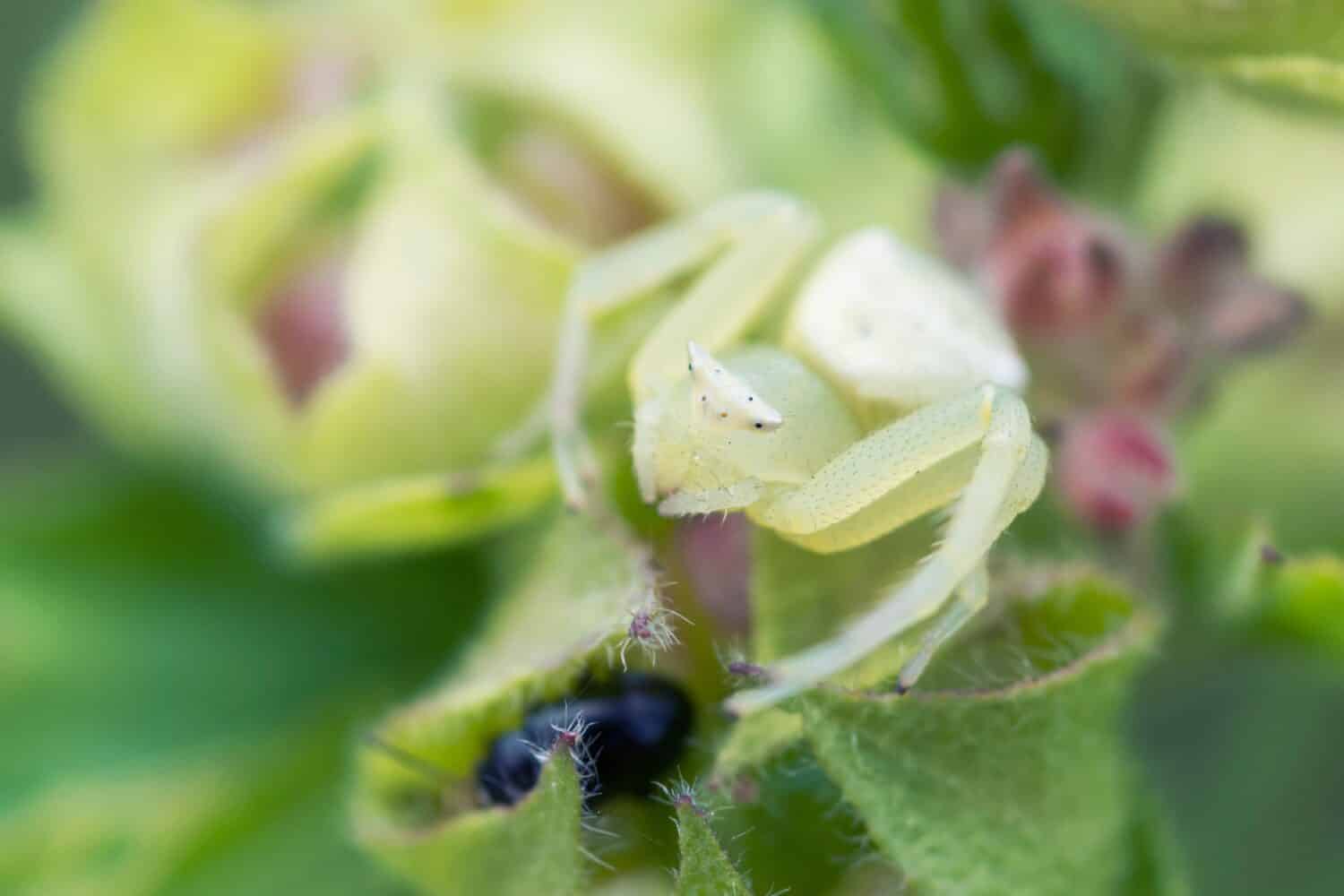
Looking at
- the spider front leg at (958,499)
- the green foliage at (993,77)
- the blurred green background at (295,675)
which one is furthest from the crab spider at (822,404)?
the blurred green background at (295,675)

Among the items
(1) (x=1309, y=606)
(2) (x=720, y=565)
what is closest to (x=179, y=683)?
(2) (x=720, y=565)

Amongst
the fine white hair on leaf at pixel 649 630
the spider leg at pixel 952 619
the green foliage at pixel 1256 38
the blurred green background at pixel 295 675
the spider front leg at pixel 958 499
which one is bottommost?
the blurred green background at pixel 295 675

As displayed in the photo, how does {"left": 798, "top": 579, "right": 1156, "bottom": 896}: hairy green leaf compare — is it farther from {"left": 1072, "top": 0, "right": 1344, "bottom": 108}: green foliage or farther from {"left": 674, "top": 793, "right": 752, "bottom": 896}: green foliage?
{"left": 1072, "top": 0, "right": 1344, "bottom": 108}: green foliage

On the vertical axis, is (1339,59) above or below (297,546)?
above

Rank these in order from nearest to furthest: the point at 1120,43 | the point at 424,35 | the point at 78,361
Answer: the point at 1120,43 → the point at 424,35 → the point at 78,361

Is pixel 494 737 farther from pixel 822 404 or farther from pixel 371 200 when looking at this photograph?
pixel 371 200

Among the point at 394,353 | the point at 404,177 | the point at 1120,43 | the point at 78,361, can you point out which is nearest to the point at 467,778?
the point at 394,353

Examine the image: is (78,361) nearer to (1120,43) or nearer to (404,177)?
(404,177)

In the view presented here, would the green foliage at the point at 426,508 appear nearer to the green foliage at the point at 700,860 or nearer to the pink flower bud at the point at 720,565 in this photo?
the pink flower bud at the point at 720,565
